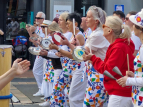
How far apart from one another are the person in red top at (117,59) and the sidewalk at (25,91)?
3431 mm

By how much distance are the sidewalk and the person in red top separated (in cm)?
343

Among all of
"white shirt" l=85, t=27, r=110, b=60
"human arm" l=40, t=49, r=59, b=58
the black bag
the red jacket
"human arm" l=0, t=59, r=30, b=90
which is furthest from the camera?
the black bag

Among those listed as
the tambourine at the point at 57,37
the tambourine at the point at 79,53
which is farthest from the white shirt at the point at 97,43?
the tambourine at the point at 57,37

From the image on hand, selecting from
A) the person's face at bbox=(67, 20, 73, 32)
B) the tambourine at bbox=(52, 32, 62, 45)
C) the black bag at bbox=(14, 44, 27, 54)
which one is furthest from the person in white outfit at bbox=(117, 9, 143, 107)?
the black bag at bbox=(14, 44, 27, 54)

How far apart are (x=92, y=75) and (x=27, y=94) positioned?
4.03 meters

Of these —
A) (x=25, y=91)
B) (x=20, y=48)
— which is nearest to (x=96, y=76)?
(x=25, y=91)

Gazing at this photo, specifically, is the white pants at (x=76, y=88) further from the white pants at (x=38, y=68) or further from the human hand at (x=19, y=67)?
the white pants at (x=38, y=68)

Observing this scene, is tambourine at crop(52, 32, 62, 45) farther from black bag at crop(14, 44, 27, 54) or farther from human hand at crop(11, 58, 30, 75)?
black bag at crop(14, 44, 27, 54)

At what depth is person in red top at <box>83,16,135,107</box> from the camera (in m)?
3.73

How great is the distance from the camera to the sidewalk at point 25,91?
7.19 meters

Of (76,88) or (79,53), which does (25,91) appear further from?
(79,53)

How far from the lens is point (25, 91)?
852 centimetres

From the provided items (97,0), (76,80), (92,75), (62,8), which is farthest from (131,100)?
(97,0)

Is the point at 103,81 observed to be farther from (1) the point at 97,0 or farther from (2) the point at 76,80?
(1) the point at 97,0
